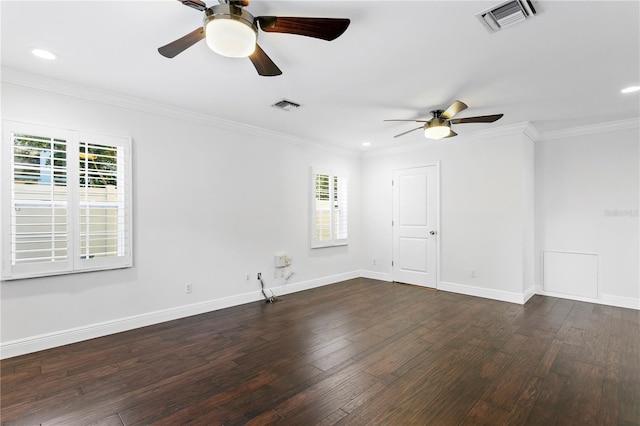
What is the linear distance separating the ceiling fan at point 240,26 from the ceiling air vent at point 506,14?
1.05 m

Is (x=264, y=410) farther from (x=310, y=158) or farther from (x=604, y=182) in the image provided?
(x=604, y=182)

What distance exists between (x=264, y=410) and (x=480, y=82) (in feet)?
11.5

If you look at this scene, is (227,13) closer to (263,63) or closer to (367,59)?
(263,63)

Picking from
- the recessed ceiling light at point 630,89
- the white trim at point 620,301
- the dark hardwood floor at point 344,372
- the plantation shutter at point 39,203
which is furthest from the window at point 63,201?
the white trim at point 620,301

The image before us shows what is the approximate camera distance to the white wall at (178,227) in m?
3.01

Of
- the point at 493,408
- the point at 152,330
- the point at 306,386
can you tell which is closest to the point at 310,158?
the point at 152,330

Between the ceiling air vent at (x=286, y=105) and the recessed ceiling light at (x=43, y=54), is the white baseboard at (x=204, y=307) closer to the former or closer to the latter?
the recessed ceiling light at (x=43, y=54)

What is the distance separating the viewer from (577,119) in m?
4.24

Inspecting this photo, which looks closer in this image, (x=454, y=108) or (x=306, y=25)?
(x=306, y=25)

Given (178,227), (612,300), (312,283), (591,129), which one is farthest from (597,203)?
(178,227)

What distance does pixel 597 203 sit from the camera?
14.9ft

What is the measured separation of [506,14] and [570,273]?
4446 millimetres

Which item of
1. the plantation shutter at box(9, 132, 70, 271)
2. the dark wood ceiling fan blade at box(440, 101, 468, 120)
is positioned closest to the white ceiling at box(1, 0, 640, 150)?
the dark wood ceiling fan blade at box(440, 101, 468, 120)

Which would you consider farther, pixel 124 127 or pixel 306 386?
pixel 124 127
